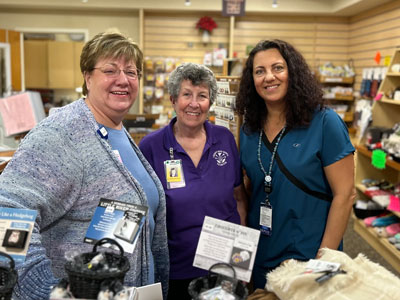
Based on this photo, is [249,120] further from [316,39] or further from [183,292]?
[316,39]

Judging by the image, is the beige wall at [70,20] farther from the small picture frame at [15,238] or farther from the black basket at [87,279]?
the black basket at [87,279]

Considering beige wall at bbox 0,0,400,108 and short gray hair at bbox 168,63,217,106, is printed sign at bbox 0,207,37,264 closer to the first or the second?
short gray hair at bbox 168,63,217,106

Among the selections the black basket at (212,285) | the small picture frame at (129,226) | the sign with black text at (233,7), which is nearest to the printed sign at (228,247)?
the black basket at (212,285)

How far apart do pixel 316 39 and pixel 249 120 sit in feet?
19.1

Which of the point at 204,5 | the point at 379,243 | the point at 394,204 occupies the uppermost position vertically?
the point at 204,5

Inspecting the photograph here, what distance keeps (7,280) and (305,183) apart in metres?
1.42

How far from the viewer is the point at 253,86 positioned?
7.11 ft

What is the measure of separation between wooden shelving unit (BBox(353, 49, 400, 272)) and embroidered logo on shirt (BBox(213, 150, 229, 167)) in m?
2.82

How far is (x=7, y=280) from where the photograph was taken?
895 millimetres

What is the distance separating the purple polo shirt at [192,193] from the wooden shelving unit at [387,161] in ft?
9.30

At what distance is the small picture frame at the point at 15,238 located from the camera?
94cm

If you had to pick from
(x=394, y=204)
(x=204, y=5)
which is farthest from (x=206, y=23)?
(x=394, y=204)

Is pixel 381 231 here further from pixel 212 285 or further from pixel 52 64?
pixel 52 64

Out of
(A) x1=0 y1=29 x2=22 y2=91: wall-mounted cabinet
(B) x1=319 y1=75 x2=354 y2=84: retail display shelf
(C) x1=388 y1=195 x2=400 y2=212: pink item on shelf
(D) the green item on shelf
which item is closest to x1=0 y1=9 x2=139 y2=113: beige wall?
(A) x1=0 y1=29 x2=22 y2=91: wall-mounted cabinet
